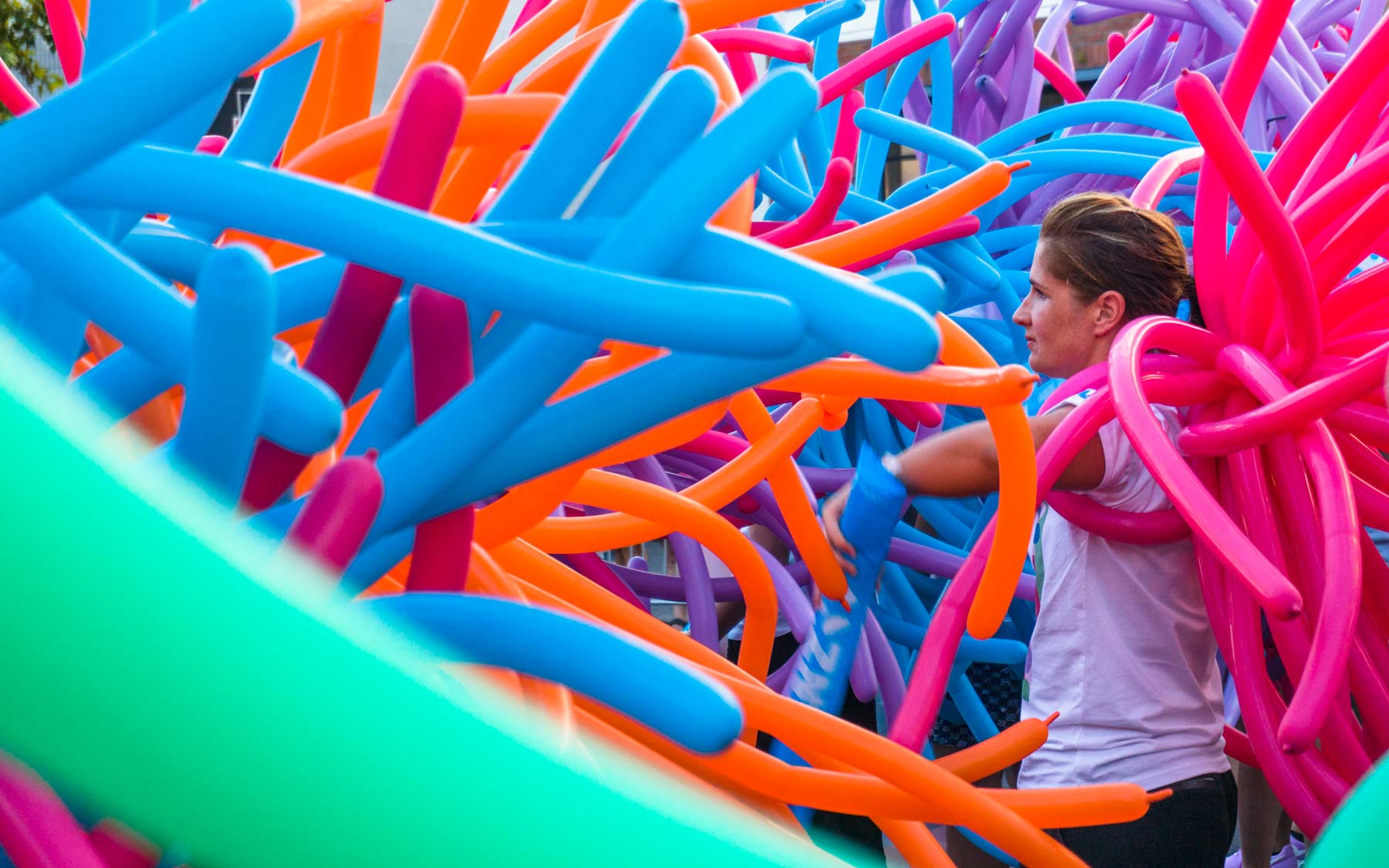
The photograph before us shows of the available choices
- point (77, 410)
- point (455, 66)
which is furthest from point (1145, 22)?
point (77, 410)

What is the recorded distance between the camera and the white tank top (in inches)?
46.3

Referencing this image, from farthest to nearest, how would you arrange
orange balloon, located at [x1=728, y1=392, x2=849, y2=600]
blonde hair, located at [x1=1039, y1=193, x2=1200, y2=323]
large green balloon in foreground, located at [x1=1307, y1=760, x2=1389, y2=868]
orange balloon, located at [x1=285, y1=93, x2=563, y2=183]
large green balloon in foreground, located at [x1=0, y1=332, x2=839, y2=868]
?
blonde hair, located at [x1=1039, y1=193, x2=1200, y2=323]
orange balloon, located at [x1=728, y1=392, x2=849, y2=600]
orange balloon, located at [x1=285, y1=93, x2=563, y2=183]
large green balloon in foreground, located at [x1=1307, y1=760, x2=1389, y2=868]
large green balloon in foreground, located at [x1=0, y1=332, x2=839, y2=868]

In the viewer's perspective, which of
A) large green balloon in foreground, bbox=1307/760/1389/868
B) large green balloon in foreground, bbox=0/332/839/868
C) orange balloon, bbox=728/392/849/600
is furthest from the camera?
orange balloon, bbox=728/392/849/600

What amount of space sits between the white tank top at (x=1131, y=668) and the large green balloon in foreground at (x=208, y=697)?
105 centimetres

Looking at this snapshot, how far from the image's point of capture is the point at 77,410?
217 mm

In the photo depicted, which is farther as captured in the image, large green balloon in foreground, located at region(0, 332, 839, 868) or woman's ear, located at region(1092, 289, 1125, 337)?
woman's ear, located at region(1092, 289, 1125, 337)

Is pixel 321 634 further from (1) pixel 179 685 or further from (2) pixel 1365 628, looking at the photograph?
(2) pixel 1365 628

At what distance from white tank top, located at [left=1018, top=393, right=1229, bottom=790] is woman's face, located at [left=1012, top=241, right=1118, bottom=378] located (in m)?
0.18

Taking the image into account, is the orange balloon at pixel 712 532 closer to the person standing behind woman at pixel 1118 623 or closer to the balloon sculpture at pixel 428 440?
the balloon sculpture at pixel 428 440

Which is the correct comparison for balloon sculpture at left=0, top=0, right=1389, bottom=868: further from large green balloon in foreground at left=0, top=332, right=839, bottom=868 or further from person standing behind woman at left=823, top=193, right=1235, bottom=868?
person standing behind woman at left=823, top=193, right=1235, bottom=868

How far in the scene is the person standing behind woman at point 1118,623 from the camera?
1142 mm

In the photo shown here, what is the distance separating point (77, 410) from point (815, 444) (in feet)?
4.37

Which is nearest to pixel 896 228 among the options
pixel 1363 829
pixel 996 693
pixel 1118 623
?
pixel 1363 829

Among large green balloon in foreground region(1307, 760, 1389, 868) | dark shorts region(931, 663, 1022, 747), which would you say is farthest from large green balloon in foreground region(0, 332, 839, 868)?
dark shorts region(931, 663, 1022, 747)
